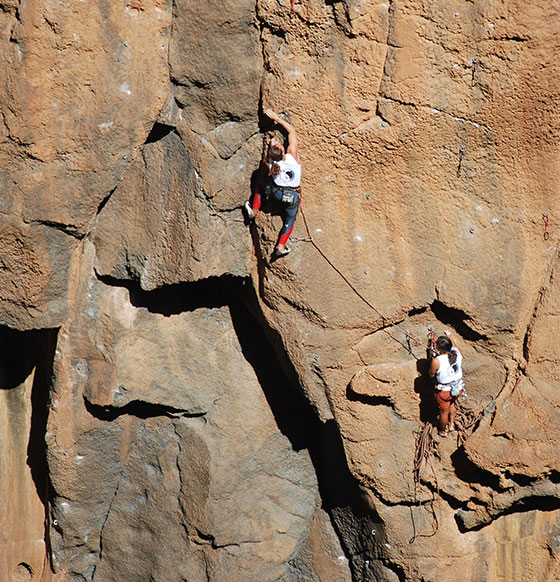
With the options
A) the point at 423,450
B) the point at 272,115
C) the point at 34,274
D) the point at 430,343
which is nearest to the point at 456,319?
the point at 430,343

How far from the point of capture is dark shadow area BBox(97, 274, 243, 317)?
707 centimetres

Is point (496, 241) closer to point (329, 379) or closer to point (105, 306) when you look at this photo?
point (329, 379)

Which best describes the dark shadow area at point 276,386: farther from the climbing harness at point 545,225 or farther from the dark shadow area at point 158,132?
the climbing harness at point 545,225

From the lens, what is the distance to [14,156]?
5.93 metres

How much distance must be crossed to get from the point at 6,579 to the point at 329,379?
3.64 m

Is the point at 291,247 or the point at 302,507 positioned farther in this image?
the point at 302,507

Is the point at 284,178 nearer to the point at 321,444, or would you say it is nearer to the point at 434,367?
the point at 434,367

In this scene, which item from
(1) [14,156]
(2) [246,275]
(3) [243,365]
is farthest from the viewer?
(3) [243,365]

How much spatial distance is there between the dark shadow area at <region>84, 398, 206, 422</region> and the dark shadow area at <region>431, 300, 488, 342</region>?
7.41ft

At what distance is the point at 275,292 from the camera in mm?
6793

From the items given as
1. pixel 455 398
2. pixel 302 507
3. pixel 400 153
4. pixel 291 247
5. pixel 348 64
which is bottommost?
pixel 302 507

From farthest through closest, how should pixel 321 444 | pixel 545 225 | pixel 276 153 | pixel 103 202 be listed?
pixel 321 444 < pixel 545 225 < pixel 103 202 < pixel 276 153

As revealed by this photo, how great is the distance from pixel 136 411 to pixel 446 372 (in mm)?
2747

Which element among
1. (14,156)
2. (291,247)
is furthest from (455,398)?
(14,156)
